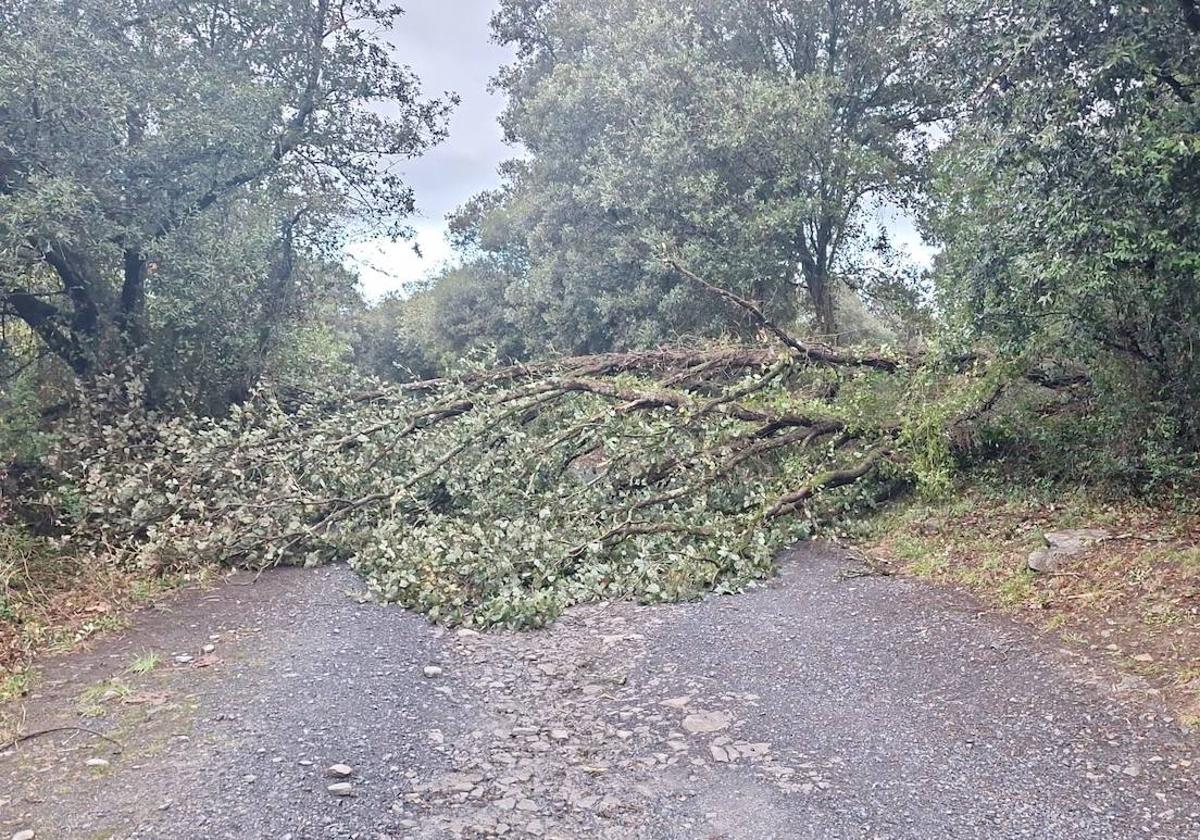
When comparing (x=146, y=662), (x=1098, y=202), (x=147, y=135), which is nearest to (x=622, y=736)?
(x=146, y=662)

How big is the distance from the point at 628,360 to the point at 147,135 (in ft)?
18.1

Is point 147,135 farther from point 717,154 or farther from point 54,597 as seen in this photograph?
point 717,154

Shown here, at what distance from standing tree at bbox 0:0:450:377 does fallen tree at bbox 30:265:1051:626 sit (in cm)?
152

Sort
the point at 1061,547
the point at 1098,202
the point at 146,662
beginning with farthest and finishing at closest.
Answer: the point at 1061,547 < the point at 1098,202 < the point at 146,662

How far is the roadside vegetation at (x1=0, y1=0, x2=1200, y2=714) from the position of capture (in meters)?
4.98

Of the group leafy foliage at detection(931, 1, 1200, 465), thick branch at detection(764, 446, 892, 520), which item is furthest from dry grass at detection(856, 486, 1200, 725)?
leafy foliage at detection(931, 1, 1200, 465)

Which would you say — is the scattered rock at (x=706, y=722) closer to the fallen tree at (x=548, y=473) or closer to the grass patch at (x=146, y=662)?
the fallen tree at (x=548, y=473)

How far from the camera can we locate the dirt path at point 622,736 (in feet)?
9.25

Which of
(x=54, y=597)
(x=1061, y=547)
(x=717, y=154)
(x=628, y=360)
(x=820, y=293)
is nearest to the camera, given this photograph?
(x=1061, y=547)

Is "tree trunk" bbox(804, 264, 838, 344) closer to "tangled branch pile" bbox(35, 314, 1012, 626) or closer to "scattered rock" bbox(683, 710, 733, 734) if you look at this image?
"tangled branch pile" bbox(35, 314, 1012, 626)

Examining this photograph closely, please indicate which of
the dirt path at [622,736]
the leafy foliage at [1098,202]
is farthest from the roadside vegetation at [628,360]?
the dirt path at [622,736]

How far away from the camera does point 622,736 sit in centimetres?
359

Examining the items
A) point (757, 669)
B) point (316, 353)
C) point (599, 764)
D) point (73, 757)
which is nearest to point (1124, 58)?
point (757, 669)

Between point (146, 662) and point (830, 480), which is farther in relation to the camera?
point (830, 480)
